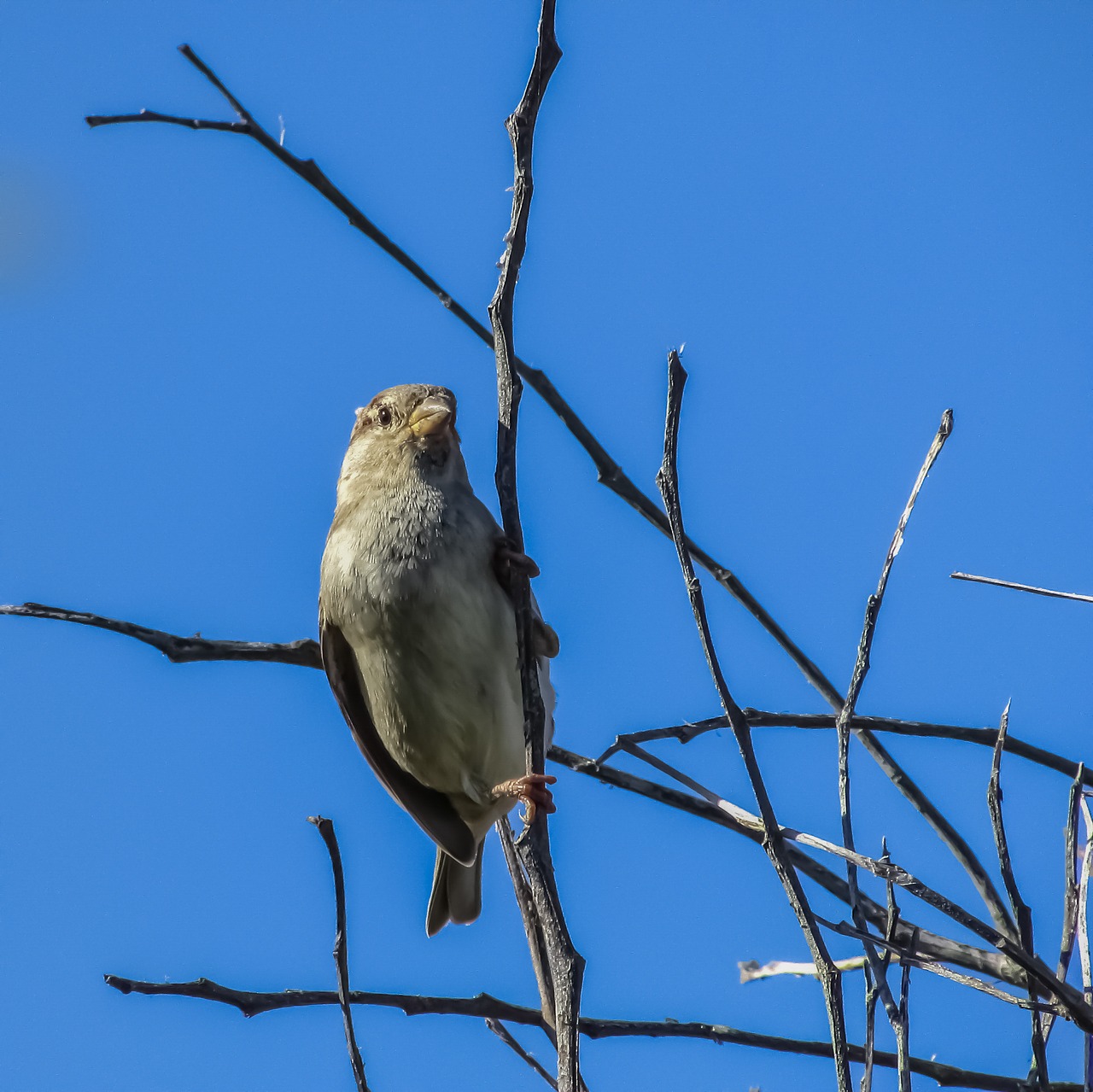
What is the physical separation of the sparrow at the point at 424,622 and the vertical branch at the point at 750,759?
1.71m

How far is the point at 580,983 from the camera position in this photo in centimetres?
221

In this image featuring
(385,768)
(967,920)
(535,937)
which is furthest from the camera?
(385,768)

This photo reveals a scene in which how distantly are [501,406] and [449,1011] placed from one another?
137 cm

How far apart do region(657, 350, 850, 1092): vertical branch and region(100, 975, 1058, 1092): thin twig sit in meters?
0.59

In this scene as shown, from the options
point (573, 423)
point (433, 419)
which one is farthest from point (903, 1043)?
point (433, 419)

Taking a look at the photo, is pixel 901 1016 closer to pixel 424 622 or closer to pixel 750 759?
pixel 750 759

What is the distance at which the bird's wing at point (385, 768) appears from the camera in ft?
14.9

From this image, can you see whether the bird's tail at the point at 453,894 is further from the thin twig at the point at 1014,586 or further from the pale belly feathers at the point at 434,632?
the thin twig at the point at 1014,586

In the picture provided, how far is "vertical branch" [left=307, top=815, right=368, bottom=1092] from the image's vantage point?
7.51ft

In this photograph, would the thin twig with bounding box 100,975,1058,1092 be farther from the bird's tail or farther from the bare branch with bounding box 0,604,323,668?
the bird's tail

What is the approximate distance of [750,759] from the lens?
2.15 m

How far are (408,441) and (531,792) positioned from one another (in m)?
2.02

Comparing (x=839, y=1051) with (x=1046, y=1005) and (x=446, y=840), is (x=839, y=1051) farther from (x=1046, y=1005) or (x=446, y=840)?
(x=446, y=840)

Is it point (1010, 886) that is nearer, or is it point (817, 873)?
point (1010, 886)
